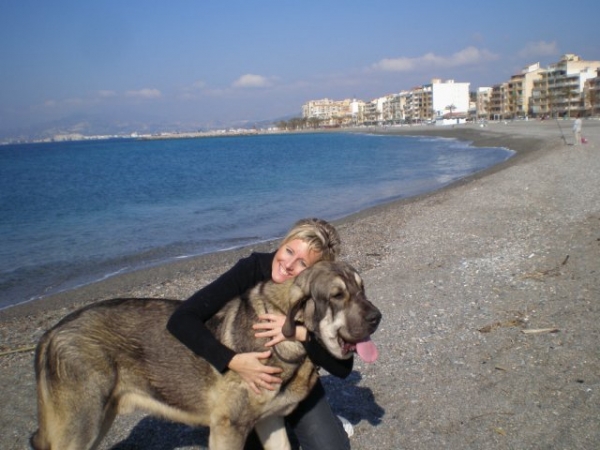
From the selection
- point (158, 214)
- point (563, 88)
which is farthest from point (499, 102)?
point (158, 214)

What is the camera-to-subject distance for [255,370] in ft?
12.5

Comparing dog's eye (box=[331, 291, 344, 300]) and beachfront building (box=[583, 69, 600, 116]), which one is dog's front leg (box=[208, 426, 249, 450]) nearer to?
dog's eye (box=[331, 291, 344, 300])

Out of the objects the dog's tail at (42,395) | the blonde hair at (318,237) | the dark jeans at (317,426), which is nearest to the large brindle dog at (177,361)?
the dog's tail at (42,395)

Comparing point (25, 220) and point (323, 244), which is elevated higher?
point (323, 244)

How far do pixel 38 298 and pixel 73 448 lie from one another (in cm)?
1004

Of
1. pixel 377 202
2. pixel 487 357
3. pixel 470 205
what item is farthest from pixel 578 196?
pixel 487 357

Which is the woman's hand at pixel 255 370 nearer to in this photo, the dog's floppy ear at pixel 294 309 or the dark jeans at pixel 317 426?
the dog's floppy ear at pixel 294 309

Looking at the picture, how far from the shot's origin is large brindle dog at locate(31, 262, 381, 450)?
366cm

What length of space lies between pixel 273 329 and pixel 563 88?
168110mm

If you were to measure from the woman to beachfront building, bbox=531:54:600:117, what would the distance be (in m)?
153

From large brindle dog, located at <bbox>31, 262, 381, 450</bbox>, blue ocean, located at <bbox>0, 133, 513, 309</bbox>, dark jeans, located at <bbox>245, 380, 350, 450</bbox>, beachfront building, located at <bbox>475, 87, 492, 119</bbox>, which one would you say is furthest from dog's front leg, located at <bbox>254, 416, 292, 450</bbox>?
beachfront building, located at <bbox>475, 87, 492, 119</bbox>

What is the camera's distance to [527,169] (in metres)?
28.7

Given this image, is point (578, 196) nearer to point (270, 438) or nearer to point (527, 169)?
point (527, 169)

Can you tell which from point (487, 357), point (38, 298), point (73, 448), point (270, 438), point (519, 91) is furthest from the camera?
point (519, 91)
